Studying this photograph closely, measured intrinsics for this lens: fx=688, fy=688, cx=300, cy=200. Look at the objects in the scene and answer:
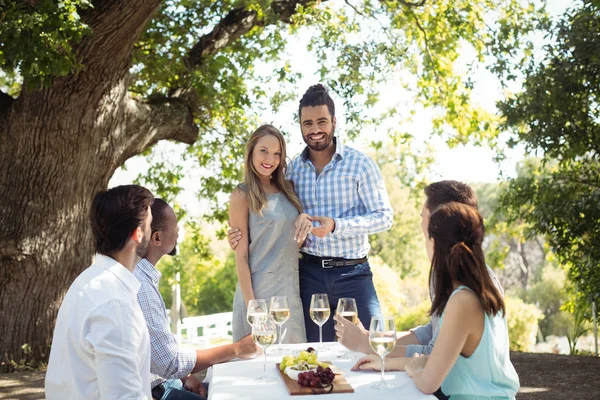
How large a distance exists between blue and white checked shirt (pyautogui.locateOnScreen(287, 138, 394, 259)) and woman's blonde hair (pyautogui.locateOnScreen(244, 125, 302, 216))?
15 centimetres

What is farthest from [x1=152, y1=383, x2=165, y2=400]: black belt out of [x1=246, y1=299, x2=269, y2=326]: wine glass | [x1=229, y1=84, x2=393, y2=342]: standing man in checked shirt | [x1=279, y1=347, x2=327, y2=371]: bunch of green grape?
[x1=229, y1=84, x2=393, y2=342]: standing man in checked shirt

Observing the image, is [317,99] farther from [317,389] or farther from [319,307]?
[317,389]

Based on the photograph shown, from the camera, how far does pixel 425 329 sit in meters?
3.32

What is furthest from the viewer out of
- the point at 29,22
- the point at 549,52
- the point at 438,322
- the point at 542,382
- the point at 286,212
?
the point at 549,52

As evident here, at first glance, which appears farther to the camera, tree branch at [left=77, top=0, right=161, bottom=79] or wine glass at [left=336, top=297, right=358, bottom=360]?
tree branch at [left=77, top=0, right=161, bottom=79]

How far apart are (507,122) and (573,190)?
1037 mm

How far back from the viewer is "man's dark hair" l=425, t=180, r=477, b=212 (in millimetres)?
3117

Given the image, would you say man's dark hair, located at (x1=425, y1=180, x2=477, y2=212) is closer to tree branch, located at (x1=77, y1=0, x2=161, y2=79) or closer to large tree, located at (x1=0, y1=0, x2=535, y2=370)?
large tree, located at (x1=0, y1=0, x2=535, y2=370)

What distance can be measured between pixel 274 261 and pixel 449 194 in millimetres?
1141

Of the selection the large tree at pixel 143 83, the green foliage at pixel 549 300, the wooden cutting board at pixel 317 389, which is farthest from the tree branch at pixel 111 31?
the green foliage at pixel 549 300

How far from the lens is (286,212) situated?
3.88m

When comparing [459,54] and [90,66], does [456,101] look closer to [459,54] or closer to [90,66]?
[459,54]

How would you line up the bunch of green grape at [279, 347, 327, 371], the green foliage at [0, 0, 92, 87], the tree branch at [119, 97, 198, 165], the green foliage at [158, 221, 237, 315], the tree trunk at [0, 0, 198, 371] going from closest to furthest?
1. the bunch of green grape at [279, 347, 327, 371]
2. the green foliage at [0, 0, 92, 87]
3. the tree trunk at [0, 0, 198, 371]
4. the tree branch at [119, 97, 198, 165]
5. the green foliage at [158, 221, 237, 315]

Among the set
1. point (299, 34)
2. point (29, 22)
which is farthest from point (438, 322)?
point (299, 34)
